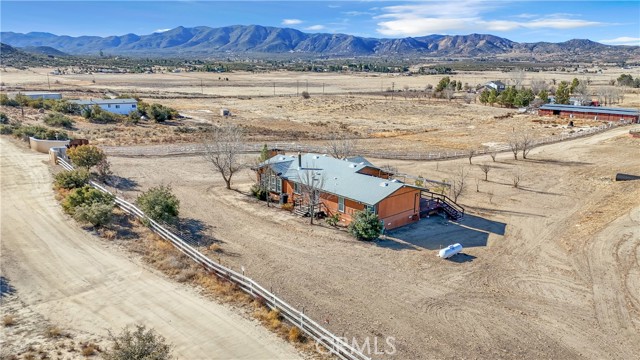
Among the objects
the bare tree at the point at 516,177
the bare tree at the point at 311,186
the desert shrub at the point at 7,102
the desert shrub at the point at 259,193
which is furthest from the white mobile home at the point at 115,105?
the bare tree at the point at 516,177

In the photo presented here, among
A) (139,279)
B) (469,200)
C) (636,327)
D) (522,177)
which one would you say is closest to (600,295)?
(636,327)

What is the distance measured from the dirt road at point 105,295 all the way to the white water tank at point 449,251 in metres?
10.4

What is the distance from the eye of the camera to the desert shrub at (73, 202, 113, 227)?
2375 centimetres

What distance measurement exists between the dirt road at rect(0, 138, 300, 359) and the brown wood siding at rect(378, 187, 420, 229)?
1196 cm

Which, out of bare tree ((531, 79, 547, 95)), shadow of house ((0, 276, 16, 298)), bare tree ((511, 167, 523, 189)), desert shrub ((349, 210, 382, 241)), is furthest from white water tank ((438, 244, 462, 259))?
bare tree ((531, 79, 547, 95))

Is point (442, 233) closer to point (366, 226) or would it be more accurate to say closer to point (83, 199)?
point (366, 226)

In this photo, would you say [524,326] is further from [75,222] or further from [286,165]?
[75,222]

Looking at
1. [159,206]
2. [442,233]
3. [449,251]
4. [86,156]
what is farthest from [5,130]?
[449,251]

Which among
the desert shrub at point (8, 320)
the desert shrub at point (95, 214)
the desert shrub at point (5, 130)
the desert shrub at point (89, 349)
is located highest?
the desert shrub at point (5, 130)

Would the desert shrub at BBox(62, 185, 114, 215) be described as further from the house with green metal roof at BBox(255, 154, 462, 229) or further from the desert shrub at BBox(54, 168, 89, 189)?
the house with green metal roof at BBox(255, 154, 462, 229)

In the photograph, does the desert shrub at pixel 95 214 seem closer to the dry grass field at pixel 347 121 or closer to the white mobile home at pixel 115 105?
the dry grass field at pixel 347 121

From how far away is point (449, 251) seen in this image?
884 inches

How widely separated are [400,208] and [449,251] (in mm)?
5118

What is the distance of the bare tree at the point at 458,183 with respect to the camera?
3186 centimetres
